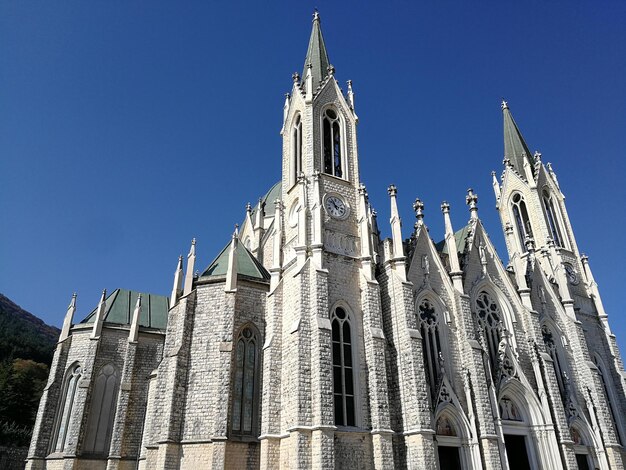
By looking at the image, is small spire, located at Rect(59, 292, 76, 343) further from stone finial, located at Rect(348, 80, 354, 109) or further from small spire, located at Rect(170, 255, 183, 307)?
stone finial, located at Rect(348, 80, 354, 109)

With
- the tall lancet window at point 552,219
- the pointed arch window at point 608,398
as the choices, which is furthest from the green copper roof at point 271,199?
the pointed arch window at point 608,398

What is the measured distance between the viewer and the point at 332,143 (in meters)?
27.8

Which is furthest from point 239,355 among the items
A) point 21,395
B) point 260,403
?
point 21,395

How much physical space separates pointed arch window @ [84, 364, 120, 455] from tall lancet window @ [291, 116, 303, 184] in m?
16.8

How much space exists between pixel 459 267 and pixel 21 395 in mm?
44809

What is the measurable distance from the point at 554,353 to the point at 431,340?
35.1 ft

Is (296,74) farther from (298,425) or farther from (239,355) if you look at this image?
(298,425)

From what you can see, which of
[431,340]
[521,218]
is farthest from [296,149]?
[521,218]

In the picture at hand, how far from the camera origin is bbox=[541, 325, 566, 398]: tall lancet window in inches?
1110

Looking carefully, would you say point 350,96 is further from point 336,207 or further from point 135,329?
point 135,329

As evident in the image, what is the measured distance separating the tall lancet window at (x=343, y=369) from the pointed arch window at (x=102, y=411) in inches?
626

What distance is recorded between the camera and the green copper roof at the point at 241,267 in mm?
24656

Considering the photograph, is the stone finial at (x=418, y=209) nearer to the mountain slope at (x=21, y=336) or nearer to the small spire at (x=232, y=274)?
the small spire at (x=232, y=274)

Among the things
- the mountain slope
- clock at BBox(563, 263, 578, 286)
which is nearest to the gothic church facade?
clock at BBox(563, 263, 578, 286)
